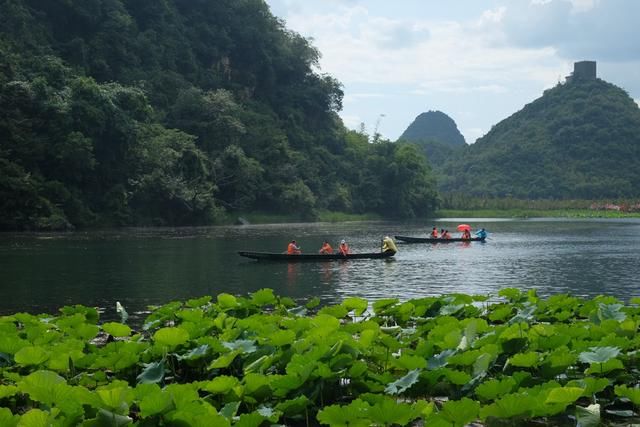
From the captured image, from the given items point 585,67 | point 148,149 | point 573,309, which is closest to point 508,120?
point 585,67

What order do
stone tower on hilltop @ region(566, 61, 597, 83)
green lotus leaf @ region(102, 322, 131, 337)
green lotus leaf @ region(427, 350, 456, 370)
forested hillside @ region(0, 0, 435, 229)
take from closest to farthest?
1. green lotus leaf @ region(427, 350, 456, 370)
2. green lotus leaf @ region(102, 322, 131, 337)
3. forested hillside @ region(0, 0, 435, 229)
4. stone tower on hilltop @ region(566, 61, 597, 83)

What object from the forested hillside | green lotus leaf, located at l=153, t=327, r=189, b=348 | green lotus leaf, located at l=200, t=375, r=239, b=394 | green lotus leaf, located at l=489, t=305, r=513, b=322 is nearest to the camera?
green lotus leaf, located at l=200, t=375, r=239, b=394

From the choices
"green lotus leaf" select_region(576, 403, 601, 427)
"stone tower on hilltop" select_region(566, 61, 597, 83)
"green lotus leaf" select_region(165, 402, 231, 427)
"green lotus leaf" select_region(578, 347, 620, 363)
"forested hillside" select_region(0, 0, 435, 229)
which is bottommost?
"green lotus leaf" select_region(576, 403, 601, 427)

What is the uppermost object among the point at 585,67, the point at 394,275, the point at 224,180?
the point at 585,67

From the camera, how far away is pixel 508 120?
154 m

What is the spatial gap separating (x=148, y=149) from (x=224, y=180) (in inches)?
417

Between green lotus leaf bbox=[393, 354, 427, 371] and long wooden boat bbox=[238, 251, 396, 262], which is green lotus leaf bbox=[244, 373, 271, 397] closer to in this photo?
green lotus leaf bbox=[393, 354, 427, 371]

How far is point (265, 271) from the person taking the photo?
2644 centimetres

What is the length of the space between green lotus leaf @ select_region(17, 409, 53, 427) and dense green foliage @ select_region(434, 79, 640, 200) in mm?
120745

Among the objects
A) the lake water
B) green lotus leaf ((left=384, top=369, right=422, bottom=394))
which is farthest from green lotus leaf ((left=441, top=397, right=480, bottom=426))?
the lake water

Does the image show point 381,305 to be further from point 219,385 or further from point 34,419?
point 34,419

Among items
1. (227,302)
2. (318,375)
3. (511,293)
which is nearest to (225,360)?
(318,375)

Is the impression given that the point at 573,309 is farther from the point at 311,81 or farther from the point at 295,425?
the point at 311,81

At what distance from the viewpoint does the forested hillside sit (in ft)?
152
